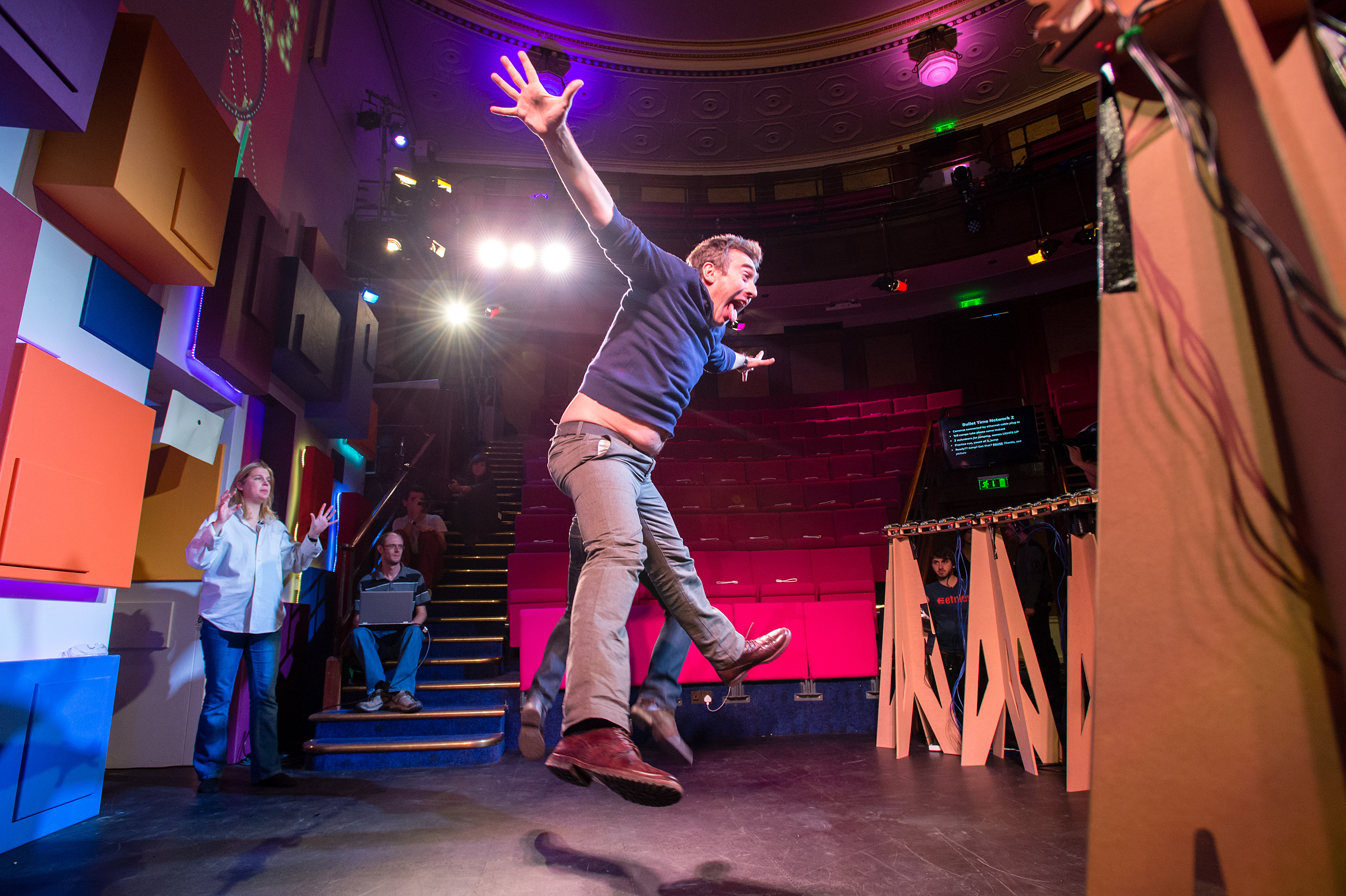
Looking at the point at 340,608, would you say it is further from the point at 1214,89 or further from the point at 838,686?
the point at 1214,89

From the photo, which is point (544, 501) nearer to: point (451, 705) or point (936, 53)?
point (451, 705)

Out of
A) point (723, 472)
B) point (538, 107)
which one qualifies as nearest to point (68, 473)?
point (538, 107)

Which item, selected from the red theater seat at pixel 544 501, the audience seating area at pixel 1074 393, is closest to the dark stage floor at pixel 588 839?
the red theater seat at pixel 544 501

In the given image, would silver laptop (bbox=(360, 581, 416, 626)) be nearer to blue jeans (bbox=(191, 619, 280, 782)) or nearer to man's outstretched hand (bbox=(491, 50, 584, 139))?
blue jeans (bbox=(191, 619, 280, 782))

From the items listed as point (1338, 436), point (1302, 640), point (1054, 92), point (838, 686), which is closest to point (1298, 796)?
point (1302, 640)

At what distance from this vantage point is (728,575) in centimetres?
515

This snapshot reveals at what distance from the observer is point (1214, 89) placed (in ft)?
2.53

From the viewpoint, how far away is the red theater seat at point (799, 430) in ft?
28.1

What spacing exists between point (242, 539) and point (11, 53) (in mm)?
2182

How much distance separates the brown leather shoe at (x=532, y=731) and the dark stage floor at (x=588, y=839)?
293 mm

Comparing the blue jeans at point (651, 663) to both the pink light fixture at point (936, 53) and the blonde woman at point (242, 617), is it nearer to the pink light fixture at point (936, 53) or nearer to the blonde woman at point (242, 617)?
the blonde woman at point (242, 617)

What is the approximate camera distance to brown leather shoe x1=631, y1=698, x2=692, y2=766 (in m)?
1.67

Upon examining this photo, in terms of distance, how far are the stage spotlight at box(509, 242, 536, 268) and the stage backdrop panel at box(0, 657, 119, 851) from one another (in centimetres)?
835

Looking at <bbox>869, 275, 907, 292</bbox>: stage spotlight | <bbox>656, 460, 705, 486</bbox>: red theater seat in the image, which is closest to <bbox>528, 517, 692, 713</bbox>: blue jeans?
<bbox>656, 460, 705, 486</bbox>: red theater seat
